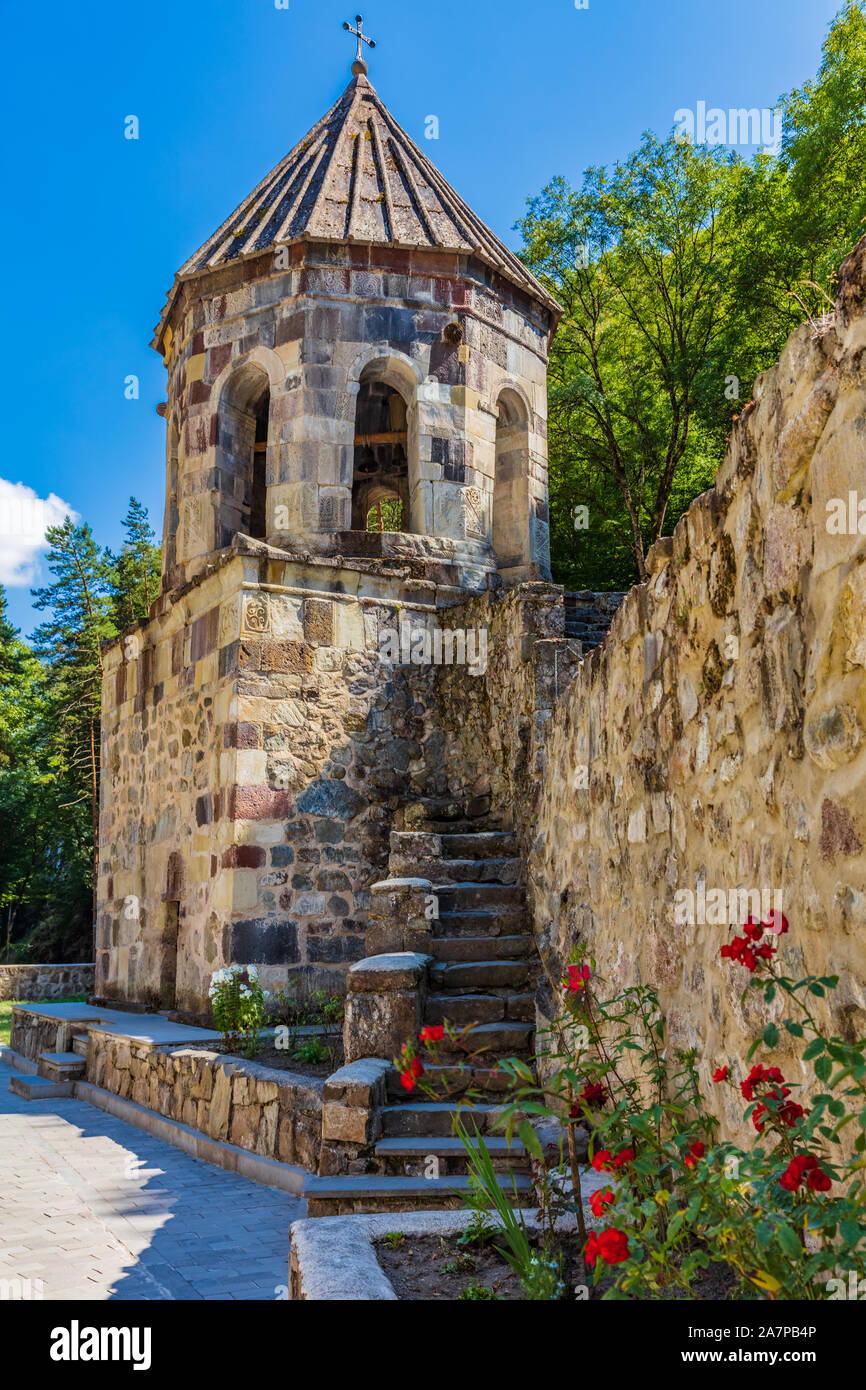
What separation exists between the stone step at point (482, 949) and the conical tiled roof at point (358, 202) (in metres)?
6.79

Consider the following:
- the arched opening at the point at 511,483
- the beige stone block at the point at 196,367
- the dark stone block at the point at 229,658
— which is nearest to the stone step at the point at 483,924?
the dark stone block at the point at 229,658

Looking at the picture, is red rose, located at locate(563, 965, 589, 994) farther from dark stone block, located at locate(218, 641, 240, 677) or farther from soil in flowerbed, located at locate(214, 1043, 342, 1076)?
dark stone block, located at locate(218, 641, 240, 677)

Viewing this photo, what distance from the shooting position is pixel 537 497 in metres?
11.3

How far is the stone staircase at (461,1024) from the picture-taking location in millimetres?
4586

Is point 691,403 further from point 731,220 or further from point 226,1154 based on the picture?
point 226,1154

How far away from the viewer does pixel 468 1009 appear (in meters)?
5.98

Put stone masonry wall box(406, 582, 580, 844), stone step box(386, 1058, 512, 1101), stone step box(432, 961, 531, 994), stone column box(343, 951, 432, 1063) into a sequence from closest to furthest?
stone step box(386, 1058, 512, 1101), stone column box(343, 951, 432, 1063), stone step box(432, 961, 531, 994), stone masonry wall box(406, 582, 580, 844)

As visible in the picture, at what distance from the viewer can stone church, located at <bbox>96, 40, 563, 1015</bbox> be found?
8.50m

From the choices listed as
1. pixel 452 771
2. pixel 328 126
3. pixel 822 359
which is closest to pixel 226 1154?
pixel 452 771

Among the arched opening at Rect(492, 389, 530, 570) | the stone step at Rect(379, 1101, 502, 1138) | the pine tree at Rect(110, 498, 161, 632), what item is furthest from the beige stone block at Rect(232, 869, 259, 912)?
the pine tree at Rect(110, 498, 161, 632)

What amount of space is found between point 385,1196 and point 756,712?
2950 mm

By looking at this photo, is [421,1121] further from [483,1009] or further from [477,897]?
[477,897]

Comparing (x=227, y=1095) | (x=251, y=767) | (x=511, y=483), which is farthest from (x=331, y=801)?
(x=511, y=483)

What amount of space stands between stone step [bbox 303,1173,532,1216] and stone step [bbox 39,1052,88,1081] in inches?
216
